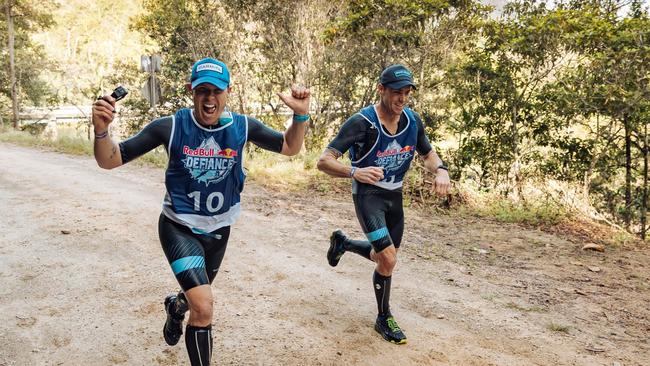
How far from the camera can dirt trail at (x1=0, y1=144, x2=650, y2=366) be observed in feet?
13.4

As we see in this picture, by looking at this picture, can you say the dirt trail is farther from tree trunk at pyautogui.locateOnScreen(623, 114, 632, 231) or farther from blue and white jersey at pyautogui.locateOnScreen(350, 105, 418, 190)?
tree trunk at pyautogui.locateOnScreen(623, 114, 632, 231)

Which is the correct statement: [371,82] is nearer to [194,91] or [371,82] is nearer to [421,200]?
[421,200]

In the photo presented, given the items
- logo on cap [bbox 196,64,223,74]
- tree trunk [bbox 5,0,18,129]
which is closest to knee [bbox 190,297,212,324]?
logo on cap [bbox 196,64,223,74]

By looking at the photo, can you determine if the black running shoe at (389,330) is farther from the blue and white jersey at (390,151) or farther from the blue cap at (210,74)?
the blue cap at (210,74)

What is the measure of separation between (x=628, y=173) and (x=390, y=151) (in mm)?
6592

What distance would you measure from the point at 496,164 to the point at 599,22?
118 inches

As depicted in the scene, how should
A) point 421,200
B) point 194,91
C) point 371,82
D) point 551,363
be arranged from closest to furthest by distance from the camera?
point 194,91 < point 551,363 < point 421,200 < point 371,82

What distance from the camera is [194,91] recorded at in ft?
10.5

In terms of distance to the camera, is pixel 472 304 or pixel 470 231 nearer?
pixel 472 304

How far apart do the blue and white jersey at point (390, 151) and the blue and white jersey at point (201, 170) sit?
4.07ft

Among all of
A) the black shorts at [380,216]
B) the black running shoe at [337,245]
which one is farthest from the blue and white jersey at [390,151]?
the black running shoe at [337,245]


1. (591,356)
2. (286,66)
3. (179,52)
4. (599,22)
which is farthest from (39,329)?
(179,52)

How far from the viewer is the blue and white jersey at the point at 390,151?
14.0ft

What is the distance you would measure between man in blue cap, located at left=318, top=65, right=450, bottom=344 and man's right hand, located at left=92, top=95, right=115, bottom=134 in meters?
1.75
